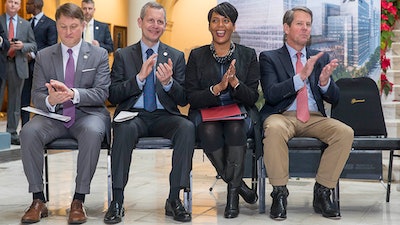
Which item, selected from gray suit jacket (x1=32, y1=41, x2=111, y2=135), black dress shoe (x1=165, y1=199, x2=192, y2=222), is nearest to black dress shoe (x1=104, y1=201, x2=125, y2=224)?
black dress shoe (x1=165, y1=199, x2=192, y2=222)

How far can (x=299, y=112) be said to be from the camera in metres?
4.85

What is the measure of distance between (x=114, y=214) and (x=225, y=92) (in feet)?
3.61

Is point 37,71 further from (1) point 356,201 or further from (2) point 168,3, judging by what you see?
(2) point 168,3

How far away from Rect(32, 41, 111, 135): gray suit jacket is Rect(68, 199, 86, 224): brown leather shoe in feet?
1.89

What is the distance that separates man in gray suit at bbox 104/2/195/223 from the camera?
4465 millimetres

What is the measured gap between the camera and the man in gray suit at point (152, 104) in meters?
4.46

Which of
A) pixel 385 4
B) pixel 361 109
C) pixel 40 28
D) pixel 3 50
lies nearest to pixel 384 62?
pixel 385 4

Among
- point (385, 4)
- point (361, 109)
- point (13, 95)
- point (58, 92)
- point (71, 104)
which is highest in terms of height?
point (385, 4)

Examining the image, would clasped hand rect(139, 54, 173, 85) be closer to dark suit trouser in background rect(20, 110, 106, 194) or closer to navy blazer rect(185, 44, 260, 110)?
navy blazer rect(185, 44, 260, 110)

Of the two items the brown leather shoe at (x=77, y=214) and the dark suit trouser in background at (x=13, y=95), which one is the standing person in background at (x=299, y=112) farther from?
the dark suit trouser in background at (x=13, y=95)

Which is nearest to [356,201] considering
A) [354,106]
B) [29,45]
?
[354,106]

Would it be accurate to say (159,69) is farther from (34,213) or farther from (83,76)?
(34,213)

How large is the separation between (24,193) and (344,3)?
119 inches

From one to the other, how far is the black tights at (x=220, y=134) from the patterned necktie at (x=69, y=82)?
0.84 m
